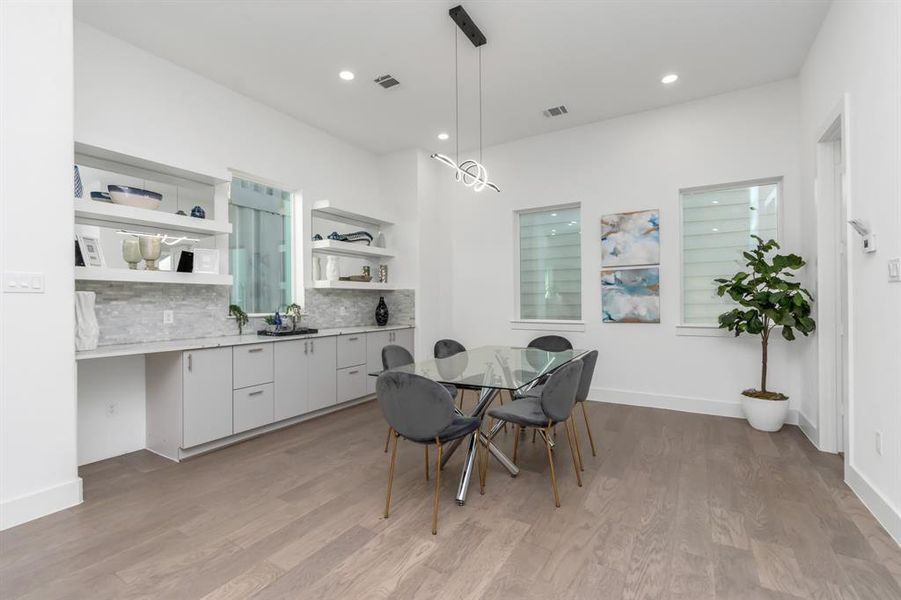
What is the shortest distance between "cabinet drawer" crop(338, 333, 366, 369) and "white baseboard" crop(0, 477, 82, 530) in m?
2.37

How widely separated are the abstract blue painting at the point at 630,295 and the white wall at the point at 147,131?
138 inches

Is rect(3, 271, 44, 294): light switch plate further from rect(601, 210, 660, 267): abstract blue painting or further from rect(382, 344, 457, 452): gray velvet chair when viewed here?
rect(601, 210, 660, 267): abstract blue painting

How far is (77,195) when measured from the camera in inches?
118

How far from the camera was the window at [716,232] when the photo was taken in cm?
441

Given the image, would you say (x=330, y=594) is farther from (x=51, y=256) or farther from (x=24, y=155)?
(x=24, y=155)

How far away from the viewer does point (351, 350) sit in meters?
4.80

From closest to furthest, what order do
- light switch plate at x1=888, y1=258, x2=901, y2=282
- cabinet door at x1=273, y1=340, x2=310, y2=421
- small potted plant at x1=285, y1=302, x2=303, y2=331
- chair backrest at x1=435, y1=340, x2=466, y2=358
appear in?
1. light switch plate at x1=888, y1=258, x2=901, y2=282
2. cabinet door at x1=273, y1=340, x2=310, y2=421
3. chair backrest at x1=435, y1=340, x2=466, y2=358
4. small potted plant at x1=285, y1=302, x2=303, y2=331

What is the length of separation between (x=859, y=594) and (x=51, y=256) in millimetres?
4365

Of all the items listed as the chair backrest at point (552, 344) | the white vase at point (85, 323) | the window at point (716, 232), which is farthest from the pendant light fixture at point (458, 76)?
the white vase at point (85, 323)

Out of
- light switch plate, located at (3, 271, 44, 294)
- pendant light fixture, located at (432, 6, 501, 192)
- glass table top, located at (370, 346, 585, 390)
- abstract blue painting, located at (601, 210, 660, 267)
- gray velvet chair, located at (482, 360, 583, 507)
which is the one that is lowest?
Answer: gray velvet chair, located at (482, 360, 583, 507)

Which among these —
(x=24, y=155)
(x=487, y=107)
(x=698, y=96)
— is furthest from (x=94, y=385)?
(x=698, y=96)

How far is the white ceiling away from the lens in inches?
123

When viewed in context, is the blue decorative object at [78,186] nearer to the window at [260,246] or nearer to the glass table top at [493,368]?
the window at [260,246]

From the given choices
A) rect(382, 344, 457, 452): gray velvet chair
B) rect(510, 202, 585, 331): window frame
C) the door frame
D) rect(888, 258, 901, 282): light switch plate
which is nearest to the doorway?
the door frame
